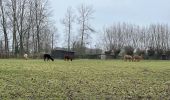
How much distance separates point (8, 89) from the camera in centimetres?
1731

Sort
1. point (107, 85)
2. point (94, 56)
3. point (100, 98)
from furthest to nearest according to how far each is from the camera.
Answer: point (94, 56) < point (107, 85) < point (100, 98)

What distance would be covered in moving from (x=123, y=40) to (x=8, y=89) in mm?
123720

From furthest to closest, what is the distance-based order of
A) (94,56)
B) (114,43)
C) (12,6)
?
1. (114,43)
2. (94,56)
3. (12,6)

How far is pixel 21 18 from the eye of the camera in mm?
97500

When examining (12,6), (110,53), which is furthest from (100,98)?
(110,53)

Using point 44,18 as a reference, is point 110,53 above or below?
below

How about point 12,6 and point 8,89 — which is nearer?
point 8,89

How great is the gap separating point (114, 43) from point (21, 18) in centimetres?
4708

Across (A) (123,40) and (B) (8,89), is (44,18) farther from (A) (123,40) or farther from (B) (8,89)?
(B) (8,89)

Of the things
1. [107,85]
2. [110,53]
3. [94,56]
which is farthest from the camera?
[110,53]

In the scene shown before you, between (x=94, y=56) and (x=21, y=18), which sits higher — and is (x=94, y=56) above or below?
below

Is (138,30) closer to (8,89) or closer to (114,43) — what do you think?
(114,43)

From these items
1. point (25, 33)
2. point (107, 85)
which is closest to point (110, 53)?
point (25, 33)

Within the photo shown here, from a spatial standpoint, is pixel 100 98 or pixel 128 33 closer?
pixel 100 98
